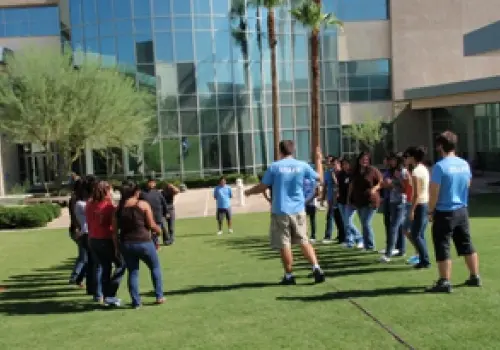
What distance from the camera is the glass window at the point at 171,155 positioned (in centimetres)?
3650

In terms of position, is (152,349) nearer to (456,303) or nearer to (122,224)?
(122,224)

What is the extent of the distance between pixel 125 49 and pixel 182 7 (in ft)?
14.5

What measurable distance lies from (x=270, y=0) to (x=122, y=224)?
79.4 feet

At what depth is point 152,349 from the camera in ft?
18.4

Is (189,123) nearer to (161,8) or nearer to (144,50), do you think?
(144,50)

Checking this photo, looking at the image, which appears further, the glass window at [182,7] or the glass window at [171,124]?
the glass window at [171,124]

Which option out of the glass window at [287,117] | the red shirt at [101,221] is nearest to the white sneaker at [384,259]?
the red shirt at [101,221]

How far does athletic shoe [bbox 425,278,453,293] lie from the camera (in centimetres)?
680

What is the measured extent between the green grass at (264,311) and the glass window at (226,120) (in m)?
26.6

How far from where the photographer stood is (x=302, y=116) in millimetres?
39438

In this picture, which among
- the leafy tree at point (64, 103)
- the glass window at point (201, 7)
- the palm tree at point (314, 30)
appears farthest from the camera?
the glass window at point (201, 7)

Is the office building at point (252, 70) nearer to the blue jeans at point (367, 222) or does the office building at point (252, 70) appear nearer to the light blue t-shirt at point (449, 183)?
the blue jeans at point (367, 222)

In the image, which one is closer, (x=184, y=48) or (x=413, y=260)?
(x=413, y=260)

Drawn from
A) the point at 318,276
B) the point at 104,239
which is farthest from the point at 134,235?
the point at 318,276
